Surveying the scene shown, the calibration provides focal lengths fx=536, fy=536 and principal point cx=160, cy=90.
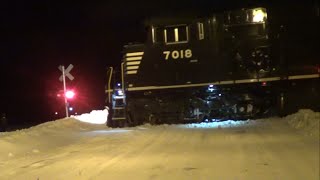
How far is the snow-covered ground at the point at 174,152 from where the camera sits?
981cm

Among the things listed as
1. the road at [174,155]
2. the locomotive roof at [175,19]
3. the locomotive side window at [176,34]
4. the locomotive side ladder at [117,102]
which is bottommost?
the road at [174,155]

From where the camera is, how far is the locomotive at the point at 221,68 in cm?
2005

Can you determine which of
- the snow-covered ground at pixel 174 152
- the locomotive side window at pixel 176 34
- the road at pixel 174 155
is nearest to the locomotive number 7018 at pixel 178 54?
the locomotive side window at pixel 176 34

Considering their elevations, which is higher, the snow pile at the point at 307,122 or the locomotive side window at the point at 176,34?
the locomotive side window at the point at 176,34

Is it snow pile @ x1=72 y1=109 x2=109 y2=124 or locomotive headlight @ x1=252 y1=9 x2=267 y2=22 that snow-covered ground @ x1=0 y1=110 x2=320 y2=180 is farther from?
snow pile @ x1=72 y1=109 x2=109 y2=124

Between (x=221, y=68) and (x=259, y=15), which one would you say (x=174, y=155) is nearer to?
(x=221, y=68)

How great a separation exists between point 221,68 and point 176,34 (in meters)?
2.16

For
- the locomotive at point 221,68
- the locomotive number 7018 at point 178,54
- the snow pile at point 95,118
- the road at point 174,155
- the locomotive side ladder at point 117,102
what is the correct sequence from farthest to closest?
the snow pile at point 95,118 → the locomotive side ladder at point 117,102 → the locomotive number 7018 at point 178,54 → the locomotive at point 221,68 → the road at point 174,155

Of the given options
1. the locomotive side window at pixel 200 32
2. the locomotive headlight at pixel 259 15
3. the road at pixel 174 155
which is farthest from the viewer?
the locomotive side window at pixel 200 32

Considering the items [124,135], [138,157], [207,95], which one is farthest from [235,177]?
[207,95]

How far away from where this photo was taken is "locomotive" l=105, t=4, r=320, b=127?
20047 millimetres

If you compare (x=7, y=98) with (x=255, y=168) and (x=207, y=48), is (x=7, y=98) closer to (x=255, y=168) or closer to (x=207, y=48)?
(x=207, y=48)

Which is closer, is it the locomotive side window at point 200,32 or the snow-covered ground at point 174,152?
the snow-covered ground at point 174,152

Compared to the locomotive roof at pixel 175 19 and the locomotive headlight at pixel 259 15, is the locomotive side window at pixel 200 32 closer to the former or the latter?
the locomotive roof at pixel 175 19
